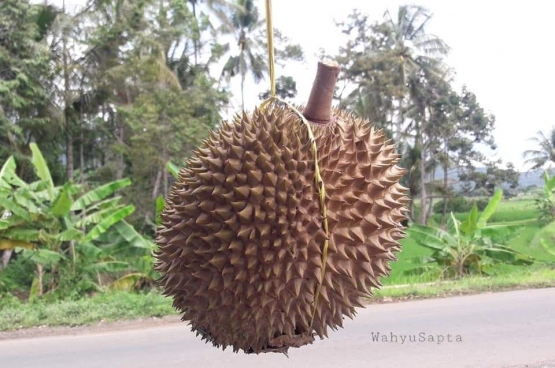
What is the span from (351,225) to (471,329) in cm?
522

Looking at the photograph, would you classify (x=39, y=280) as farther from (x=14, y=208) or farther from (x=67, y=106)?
(x=67, y=106)

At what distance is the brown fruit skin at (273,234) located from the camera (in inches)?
41.3

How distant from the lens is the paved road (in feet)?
15.7

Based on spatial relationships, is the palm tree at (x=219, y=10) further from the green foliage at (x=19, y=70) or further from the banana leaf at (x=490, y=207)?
the banana leaf at (x=490, y=207)

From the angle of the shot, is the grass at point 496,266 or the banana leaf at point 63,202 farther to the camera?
the grass at point 496,266

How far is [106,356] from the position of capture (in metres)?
5.06

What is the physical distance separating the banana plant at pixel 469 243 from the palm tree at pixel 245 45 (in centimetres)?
1091

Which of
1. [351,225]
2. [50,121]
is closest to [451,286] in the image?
[351,225]

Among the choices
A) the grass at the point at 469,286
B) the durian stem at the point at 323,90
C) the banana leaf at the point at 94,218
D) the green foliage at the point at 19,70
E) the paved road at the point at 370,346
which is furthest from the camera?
the green foliage at the point at 19,70

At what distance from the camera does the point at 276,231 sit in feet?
3.44

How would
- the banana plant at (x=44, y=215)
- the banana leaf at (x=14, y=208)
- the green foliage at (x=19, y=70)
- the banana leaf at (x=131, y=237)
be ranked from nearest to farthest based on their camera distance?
1. the banana leaf at (x=14, y=208)
2. the banana leaf at (x=131, y=237)
3. the banana plant at (x=44, y=215)
4. the green foliage at (x=19, y=70)

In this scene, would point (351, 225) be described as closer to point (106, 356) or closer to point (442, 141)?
point (106, 356)

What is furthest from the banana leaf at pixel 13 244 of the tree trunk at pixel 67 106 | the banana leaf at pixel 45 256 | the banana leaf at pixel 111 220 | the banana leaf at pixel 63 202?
the tree trunk at pixel 67 106

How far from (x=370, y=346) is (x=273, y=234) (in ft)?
14.9
